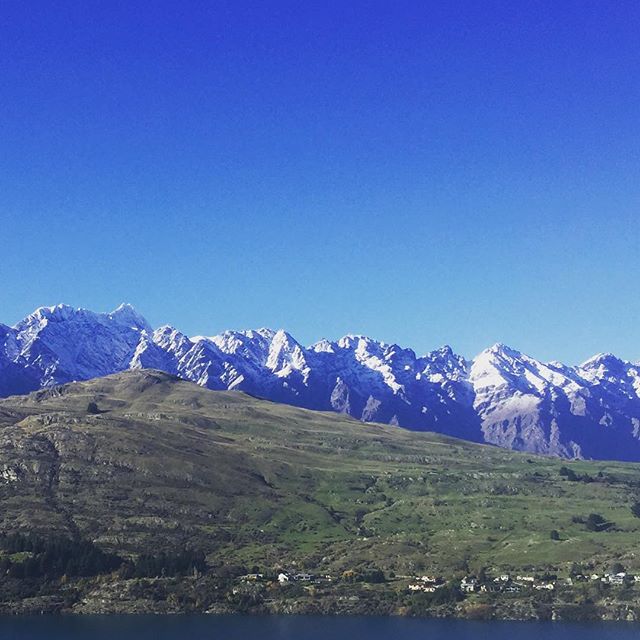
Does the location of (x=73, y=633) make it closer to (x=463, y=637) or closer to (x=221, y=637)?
(x=221, y=637)

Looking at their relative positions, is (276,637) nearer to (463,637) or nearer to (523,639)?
(463,637)

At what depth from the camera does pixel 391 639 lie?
193250 millimetres

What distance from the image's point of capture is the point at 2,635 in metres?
193

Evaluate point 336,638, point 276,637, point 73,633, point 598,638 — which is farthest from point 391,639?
point 73,633

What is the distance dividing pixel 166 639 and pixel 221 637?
11495 millimetres

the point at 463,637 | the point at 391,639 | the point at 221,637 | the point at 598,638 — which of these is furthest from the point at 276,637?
the point at 598,638

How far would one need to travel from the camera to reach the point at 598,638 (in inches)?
7820

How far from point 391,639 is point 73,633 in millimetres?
67238

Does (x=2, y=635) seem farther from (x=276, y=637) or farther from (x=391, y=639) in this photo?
(x=391, y=639)

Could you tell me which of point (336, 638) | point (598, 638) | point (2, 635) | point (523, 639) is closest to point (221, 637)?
point (336, 638)

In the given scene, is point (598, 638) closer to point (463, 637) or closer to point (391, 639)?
point (463, 637)

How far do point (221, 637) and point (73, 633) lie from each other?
31.8 metres

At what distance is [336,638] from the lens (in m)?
194

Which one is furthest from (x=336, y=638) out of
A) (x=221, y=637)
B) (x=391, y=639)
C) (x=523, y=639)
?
(x=523, y=639)
